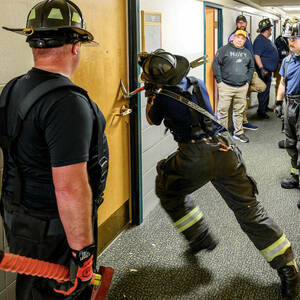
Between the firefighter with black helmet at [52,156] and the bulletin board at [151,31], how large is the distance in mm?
1752

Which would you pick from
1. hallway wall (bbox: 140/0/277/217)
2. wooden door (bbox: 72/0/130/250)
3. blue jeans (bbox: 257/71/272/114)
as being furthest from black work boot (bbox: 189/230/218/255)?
blue jeans (bbox: 257/71/272/114)

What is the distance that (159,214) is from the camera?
3.77 meters

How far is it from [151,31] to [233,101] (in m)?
3.36

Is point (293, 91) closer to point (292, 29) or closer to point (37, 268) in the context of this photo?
point (292, 29)

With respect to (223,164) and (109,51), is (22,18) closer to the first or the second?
(109,51)

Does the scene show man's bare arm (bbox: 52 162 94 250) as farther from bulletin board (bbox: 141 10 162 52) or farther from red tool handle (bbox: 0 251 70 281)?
bulletin board (bbox: 141 10 162 52)

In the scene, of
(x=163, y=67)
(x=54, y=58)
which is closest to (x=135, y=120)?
(x=163, y=67)

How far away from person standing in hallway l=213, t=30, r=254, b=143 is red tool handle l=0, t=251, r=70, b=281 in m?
5.20

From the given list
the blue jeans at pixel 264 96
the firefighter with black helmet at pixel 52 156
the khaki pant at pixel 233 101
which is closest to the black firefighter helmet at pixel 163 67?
the firefighter with black helmet at pixel 52 156

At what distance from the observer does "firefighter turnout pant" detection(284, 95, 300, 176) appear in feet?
13.3

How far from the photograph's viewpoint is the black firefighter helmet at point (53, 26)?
5.09 feet

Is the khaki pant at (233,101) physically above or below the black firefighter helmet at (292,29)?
below

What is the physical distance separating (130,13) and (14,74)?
4.80ft

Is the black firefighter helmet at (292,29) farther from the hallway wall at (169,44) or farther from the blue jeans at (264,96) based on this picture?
the blue jeans at (264,96)
